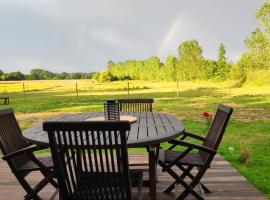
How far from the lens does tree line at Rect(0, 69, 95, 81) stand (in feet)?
155

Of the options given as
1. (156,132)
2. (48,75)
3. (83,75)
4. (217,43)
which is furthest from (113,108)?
(83,75)

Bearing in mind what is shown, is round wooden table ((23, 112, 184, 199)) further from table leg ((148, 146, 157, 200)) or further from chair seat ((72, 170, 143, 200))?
chair seat ((72, 170, 143, 200))

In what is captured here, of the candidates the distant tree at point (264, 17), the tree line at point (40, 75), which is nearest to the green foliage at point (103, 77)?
the tree line at point (40, 75)

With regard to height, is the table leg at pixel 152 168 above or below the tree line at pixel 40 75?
above

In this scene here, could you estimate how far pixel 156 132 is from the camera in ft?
8.31

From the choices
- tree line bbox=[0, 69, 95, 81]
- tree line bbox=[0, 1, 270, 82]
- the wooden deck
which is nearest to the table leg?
the wooden deck

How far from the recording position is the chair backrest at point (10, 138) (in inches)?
103

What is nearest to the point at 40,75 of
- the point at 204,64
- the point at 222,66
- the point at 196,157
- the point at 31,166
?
the point at 204,64

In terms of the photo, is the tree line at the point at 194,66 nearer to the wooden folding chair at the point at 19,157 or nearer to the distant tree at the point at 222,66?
the distant tree at the point at 222,66

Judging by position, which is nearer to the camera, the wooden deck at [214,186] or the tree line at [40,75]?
the wooden deck at [214,186]

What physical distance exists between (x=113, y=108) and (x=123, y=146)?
3.75 feet

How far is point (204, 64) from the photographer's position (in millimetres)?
38594

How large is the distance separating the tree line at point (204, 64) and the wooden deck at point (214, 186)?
16.1 meters

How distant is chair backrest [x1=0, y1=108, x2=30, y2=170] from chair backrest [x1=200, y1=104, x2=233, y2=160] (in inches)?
70.7
